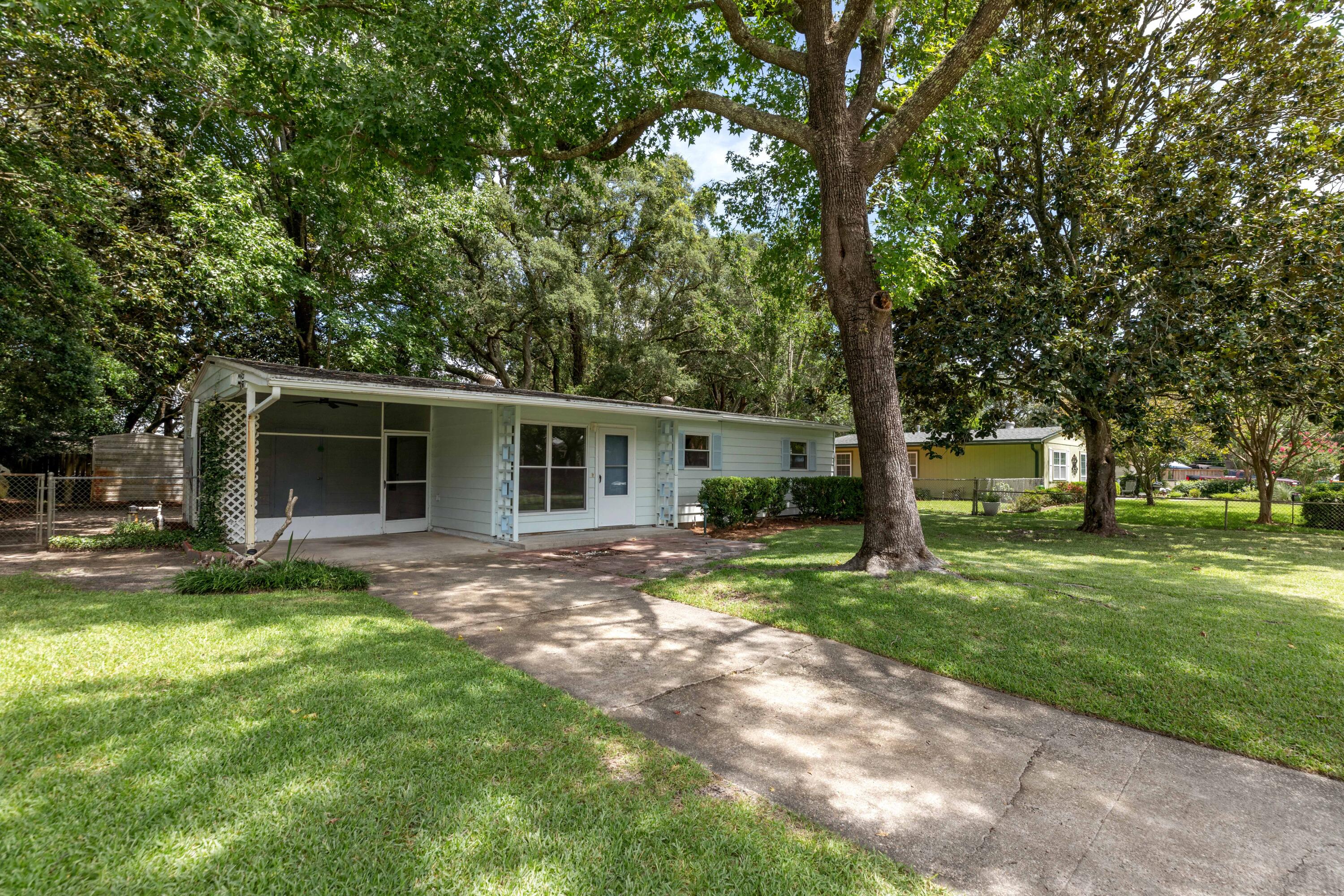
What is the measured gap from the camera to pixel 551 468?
37.0 ft

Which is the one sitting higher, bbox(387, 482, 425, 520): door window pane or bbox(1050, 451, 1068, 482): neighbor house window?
bbox(1050, 451, 1068, 482): neighbor house window

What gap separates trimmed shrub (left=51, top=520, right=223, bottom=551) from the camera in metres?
8.95

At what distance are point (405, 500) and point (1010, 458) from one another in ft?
83.7

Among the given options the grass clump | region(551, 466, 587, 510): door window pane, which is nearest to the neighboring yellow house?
region(551, 466, 587, 510): door window pane

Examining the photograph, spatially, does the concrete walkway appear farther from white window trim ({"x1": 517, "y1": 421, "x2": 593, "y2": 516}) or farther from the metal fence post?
the metal fence post

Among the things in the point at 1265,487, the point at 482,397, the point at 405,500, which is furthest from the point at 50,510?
the point at 1265,487

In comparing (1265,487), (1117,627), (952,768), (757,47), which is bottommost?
(952,768)

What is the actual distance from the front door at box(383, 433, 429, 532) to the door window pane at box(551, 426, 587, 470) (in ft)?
8.82

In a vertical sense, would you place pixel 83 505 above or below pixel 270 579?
above

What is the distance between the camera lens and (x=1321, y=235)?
923cm

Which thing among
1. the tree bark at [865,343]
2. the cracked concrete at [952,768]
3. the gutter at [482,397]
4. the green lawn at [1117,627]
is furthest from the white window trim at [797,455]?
the cracked concrete at [952,768]

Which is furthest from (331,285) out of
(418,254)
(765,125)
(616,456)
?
(765,125)

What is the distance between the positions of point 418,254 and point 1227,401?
17603mm

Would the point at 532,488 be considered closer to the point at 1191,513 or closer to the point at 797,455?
the point at 797,455
